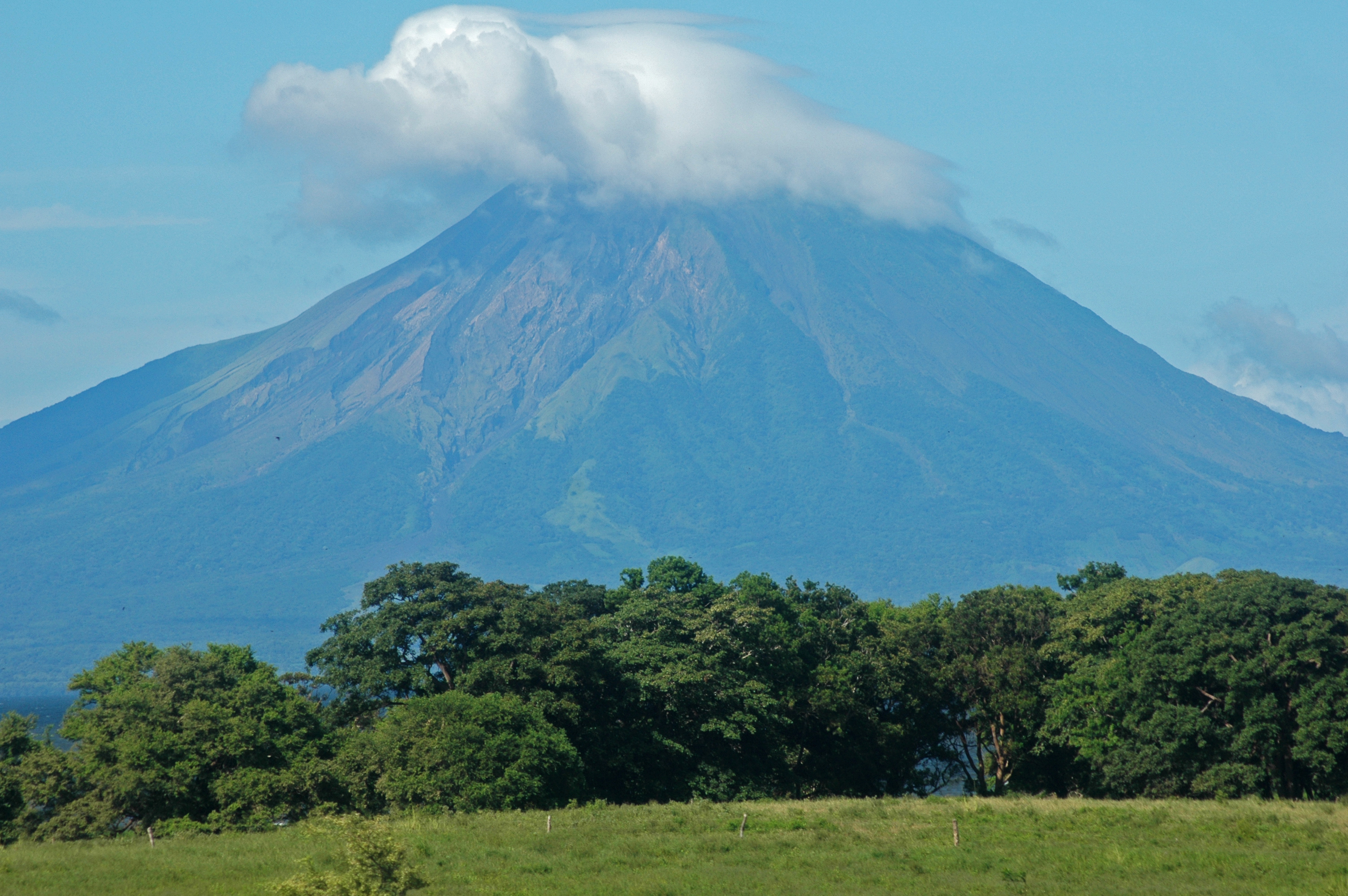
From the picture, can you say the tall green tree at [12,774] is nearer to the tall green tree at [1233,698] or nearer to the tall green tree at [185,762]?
the tall green tree at [185,762]

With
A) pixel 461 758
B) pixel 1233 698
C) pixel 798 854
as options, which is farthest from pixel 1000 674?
pixel 798 854

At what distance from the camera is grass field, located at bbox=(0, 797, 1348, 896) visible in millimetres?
32188

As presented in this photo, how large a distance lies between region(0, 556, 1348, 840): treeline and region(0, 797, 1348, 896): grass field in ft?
13.6

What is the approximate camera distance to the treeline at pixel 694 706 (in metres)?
44.9

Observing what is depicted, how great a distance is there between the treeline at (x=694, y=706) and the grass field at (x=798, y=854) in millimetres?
4147

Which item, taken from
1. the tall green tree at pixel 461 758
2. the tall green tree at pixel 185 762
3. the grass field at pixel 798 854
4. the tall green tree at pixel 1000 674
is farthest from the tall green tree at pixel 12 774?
the tall green tree at pixel 1000 674

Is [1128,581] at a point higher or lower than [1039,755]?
higher

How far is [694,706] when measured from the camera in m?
55.3

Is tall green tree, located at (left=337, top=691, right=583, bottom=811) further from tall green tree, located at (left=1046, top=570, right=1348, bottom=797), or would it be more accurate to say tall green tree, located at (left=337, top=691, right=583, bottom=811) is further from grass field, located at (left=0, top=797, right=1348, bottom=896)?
tall green tree, located at (left=1046, top=570, right=1348, bottom=797)

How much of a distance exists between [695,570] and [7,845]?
40206 millimetres

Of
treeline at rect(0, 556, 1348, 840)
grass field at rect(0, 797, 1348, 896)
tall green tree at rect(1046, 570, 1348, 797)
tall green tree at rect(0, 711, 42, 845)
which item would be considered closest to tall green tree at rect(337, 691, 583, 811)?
treeline at rect(0, 556, 1348, 840)

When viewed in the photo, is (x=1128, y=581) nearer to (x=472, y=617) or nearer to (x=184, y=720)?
(x=472, y=617)

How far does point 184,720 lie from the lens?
44750mm

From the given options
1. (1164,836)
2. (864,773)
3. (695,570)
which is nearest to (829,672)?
(864,773)
